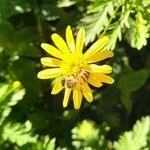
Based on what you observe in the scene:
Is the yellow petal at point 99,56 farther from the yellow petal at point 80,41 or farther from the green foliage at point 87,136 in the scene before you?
the green foliage at point 87,136

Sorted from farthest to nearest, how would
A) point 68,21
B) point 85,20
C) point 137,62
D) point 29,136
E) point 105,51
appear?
point 137,62, point 68,21, point 29,136, point 85,20, point 105,51

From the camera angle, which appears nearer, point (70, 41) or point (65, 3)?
point (70, 41)

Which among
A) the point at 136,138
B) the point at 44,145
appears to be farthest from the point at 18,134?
the point at 136,138

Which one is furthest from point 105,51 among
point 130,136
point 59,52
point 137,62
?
point 137,62

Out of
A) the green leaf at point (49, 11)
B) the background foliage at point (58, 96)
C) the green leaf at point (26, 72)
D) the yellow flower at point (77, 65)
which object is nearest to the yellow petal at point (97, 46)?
the yellow flower at point (77, 65)

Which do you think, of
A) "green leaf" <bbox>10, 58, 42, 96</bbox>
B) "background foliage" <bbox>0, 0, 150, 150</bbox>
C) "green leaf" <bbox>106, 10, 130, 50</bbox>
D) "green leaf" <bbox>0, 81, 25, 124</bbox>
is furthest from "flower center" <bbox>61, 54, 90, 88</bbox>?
"green leaf" <bbox>10, 58, 42, 96</bbox>

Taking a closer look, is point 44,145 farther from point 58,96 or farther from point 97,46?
point 97,46

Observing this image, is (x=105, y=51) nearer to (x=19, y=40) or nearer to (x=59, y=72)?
(x=59, y=72)

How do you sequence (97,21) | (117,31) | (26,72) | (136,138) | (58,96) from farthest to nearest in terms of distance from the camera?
1. (58,96)
2. (26,72)
3. (136,138)
4. (97,21)
5. (117,31)
